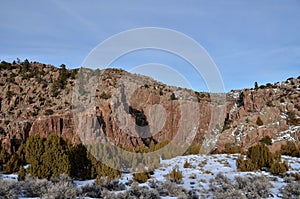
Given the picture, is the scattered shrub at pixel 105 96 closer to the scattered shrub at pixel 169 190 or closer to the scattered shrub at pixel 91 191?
the scattered shrub at pixel 169 190

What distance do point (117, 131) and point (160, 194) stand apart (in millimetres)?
19759

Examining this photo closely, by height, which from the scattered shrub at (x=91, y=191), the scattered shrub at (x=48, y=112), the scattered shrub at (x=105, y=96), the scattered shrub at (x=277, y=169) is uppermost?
the scattered shrub at (x=105, y=96)

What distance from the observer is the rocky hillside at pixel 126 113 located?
88.9 feet

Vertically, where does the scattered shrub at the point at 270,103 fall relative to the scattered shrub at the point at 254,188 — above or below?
above

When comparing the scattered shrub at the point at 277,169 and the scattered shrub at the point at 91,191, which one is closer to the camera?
the scattered shrub at the point at 91,191

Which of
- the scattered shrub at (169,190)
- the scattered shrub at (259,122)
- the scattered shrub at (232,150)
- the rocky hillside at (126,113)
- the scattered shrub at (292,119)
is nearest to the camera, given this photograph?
the scattered shrub at (169,190)

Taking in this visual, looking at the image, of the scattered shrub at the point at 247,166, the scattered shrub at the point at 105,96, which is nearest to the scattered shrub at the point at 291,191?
the scattered shrub at the point at 247,166

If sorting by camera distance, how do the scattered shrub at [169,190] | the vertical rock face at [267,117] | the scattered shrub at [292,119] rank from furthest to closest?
the scattered shrub at [292,119]
the vertical rock face at [267,117]
the scattered shrub at [169,190]

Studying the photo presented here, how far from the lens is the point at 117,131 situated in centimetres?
2894

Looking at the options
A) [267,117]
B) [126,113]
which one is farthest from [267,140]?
[126,113]

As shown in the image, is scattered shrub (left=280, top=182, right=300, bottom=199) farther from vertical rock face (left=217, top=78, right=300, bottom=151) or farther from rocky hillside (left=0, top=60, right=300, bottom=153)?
rocky hillside (left=0, top=60, right=300, bottom=153)

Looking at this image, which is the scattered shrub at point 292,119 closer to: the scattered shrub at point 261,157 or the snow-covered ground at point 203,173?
the snow-covered ground at point 203,173

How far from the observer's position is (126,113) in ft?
102

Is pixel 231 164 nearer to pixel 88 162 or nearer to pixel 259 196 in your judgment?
pixel 259 196
